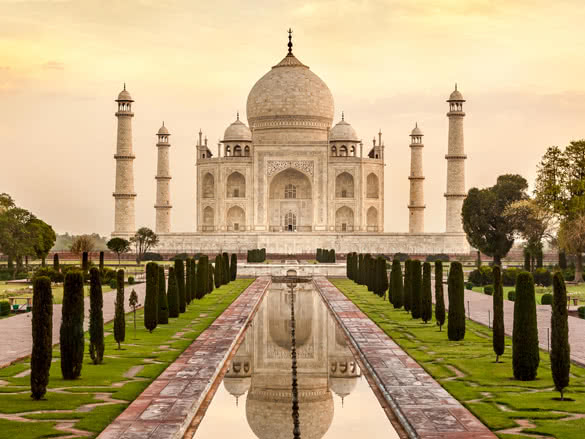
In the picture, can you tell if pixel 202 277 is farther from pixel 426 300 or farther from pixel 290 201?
pixel 290 201

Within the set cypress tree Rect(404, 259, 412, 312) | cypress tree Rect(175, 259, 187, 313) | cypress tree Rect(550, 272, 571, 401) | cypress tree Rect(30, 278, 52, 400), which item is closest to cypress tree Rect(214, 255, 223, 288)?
cypress tree Rect(175, 259, 187, 313)

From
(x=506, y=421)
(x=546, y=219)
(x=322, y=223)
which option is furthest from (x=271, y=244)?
(x=506, y=421)

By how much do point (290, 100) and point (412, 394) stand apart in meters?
Answer: 41.4

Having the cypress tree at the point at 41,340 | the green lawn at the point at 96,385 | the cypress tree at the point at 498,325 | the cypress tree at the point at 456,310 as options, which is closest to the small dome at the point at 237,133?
the green lawn at the point at 96,385

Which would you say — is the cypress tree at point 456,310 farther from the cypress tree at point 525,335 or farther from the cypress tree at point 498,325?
the cypress tree at point 525,335

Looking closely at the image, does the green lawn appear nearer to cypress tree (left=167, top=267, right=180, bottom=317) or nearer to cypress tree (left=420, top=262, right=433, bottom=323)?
cypress tree (left=167, top=267, right=180, bottom=317)

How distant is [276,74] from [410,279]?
1365 inches

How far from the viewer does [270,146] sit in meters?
48.2

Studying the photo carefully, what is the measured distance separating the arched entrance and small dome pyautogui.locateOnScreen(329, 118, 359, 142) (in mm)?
3278

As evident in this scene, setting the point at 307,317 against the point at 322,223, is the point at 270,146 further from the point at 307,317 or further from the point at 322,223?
the point at 307,317

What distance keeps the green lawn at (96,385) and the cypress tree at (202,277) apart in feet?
21.3

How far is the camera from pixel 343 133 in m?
50.9

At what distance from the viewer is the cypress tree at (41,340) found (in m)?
8.26

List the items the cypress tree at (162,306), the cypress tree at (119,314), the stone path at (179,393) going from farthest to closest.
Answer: the cypress tree at (162,306) < the cypress tree at (119,314) < the stone path at (179,393)
